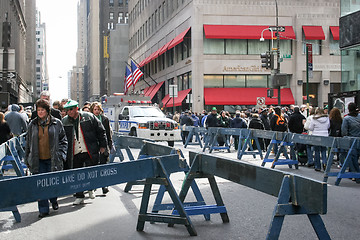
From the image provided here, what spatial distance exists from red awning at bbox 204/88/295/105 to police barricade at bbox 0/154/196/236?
1389 inches

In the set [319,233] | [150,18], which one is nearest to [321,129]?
[319,233]

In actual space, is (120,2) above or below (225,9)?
above

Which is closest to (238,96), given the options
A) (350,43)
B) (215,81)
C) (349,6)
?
(215,81)

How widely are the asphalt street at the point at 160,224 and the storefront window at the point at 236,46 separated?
114ft

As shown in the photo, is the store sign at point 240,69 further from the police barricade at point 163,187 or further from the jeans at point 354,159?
the police barricade at point 163,187

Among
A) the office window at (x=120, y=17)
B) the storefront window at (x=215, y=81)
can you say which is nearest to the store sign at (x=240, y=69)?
the storefront window at (x=215, y=81)

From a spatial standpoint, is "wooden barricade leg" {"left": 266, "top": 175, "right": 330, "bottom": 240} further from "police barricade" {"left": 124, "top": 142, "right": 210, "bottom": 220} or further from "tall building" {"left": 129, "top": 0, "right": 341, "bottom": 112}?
"tall building" {"left": 129, "top": 0, "right": 341, "bottom": 112}

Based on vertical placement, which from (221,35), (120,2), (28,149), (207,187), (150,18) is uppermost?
(120,2)

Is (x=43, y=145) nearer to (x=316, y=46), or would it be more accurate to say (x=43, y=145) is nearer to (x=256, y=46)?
(x=256, y=46)

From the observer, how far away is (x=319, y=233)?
15.2 feet

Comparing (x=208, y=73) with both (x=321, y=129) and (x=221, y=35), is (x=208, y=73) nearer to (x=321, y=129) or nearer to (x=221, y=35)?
(x=221, y=35)

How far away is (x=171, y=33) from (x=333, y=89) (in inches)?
724

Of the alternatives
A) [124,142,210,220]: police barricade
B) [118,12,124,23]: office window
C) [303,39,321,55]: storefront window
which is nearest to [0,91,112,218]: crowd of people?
[124,142,210,220]: police barricade

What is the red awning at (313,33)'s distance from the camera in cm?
4277
